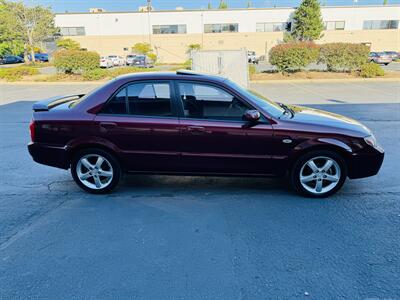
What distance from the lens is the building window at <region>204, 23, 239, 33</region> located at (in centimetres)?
5347

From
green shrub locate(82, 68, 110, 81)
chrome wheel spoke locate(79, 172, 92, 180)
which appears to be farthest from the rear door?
green shrub locate(82, 68, 110, 81)

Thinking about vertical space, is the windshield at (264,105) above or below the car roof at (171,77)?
below

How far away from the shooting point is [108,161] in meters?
4.45

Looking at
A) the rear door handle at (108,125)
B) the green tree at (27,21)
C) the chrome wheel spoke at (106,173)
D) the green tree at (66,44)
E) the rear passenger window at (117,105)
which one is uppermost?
the green tree at (27,21)

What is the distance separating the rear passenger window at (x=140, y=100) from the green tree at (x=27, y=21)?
40.5 m

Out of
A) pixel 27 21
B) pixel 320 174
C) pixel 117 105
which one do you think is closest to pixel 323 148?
pixel 320 174

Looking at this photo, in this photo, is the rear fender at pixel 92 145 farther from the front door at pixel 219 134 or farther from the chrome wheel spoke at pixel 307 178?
the chrome wheel spoke at pixel 307 178

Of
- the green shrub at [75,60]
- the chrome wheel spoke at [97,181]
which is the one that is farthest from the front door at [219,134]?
the green shrub at [75,60]

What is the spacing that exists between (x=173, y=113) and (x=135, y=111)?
0.51 m

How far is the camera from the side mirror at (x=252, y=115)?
4047 millimetres

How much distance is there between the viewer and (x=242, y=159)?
14.1 feet

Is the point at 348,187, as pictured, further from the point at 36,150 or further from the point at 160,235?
the point at 36,150

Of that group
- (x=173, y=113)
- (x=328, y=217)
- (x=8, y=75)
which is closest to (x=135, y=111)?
(x=173, y=113)

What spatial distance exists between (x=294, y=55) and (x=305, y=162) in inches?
753
